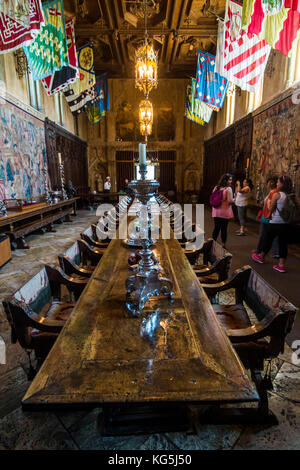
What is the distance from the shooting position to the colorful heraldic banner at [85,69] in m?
9.17

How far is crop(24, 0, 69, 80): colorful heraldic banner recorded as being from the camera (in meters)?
5.84

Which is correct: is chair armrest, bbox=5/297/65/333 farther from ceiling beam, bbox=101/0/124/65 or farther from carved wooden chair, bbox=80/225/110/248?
ceiling beam, bbox=101/0/124/65

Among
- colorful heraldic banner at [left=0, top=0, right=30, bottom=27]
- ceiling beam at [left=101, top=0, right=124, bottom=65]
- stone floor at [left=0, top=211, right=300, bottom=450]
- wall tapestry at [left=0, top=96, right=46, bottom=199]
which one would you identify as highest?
ceiling beam at [left=101, top=0, right=124, bottom=65]

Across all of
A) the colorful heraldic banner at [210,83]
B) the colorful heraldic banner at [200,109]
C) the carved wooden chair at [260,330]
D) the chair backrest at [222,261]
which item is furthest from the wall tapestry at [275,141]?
the carved wooden chair at [260,330]

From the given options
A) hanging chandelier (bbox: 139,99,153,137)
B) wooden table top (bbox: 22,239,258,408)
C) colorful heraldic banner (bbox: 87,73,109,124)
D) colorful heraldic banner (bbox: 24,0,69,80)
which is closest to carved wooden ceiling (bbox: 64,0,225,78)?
colorful heraldic banner (bbox: 87,73,109,124)

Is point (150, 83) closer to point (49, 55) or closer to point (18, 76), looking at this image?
point (49, 55)

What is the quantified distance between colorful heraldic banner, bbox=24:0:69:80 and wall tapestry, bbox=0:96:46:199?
249 centimetres

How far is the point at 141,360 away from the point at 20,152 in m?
9.62

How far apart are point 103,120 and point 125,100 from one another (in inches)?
86.6

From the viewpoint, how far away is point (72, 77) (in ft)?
24.7

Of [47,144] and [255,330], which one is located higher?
[47,144]

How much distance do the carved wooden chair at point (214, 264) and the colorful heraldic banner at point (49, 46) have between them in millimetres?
5997

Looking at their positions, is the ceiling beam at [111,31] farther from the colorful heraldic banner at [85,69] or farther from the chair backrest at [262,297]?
the chair backrest at [262,297]
